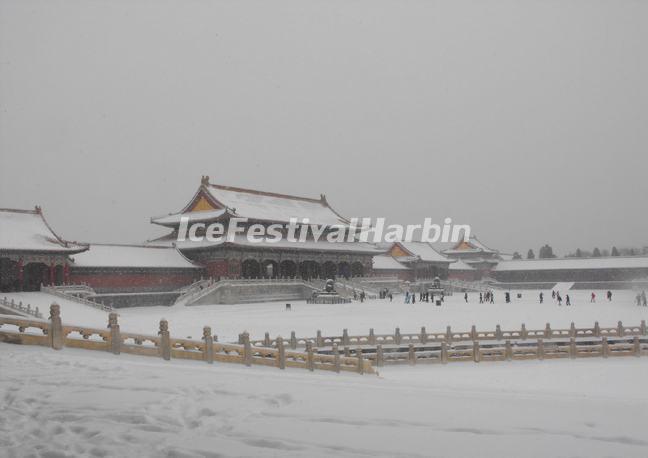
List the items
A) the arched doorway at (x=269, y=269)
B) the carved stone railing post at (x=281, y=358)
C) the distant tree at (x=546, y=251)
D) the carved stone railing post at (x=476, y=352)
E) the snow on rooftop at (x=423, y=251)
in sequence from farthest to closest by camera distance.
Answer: the distant tree at (x=546, y=251) < the snow on rooftop at (x=423, y=251) < the arched doorway at (x=269, y=269) < the carved stone railing post at (x=476, y=352) < the carved stone railing post at (x=281, y=358)

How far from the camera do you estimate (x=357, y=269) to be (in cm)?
5959

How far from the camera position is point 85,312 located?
29.6m

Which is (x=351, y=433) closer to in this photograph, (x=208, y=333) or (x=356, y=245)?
(x=208, y=333)

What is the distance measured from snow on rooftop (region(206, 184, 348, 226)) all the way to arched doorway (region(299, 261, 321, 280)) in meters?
4.19

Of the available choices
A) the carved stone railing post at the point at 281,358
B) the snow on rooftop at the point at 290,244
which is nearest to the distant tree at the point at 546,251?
the snow on rooftop at the point at 290,244

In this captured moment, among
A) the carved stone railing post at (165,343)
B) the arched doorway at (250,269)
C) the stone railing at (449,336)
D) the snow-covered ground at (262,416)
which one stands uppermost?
the arched doorway at (250,269)

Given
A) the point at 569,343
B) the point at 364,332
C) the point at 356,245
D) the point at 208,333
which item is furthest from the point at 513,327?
the point at 356,245

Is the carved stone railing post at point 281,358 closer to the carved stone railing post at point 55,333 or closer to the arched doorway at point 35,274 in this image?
the carved stone railing post at point 55,333

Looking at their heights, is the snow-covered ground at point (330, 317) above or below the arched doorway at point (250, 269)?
below

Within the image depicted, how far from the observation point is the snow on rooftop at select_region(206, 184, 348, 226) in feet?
170

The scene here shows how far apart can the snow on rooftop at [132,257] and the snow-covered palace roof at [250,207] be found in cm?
468

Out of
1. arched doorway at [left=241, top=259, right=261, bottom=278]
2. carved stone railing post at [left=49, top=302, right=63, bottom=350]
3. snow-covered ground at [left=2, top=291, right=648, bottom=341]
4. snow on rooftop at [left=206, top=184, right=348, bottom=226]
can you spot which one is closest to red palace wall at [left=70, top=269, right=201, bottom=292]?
snow-covered ground at [left=2, top=291, right=648, bottom=341]

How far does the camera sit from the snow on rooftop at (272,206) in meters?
51.7

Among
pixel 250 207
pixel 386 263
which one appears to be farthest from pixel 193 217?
pixel 386 263
